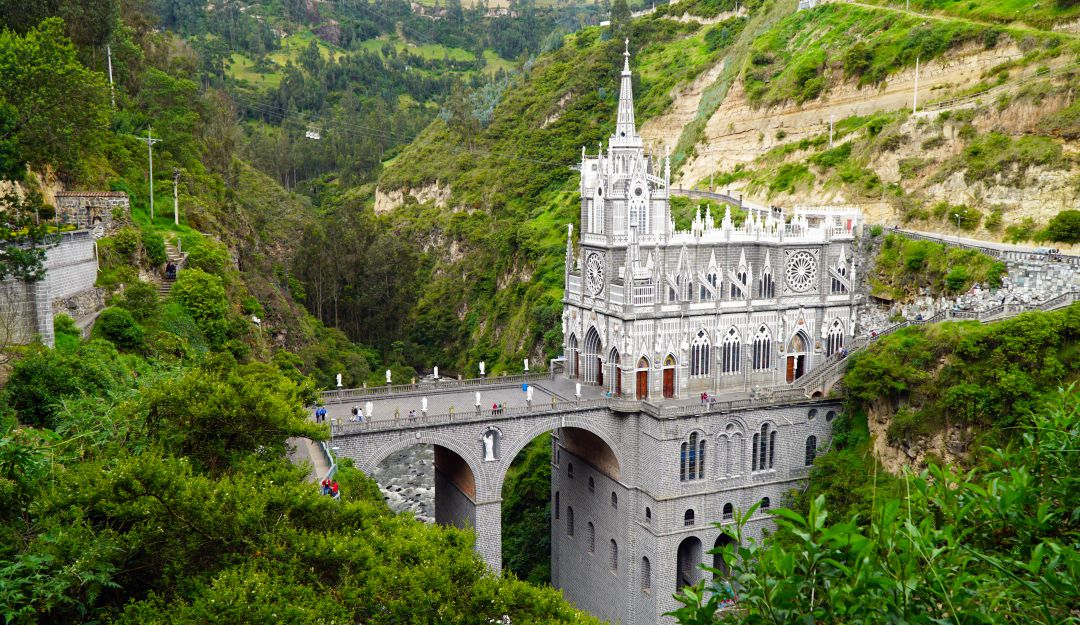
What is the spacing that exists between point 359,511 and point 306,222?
2949 inches

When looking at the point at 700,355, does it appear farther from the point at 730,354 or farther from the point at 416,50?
the point at 416,50

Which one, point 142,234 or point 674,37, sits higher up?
point 674,37

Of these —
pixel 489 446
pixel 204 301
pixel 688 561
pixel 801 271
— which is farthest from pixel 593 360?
pixel 204 301

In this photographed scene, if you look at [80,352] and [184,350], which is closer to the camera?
[80,352]

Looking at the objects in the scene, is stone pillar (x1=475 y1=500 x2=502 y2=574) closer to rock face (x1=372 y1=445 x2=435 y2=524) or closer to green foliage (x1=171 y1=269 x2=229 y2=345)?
rock face (x1=372 y1=445 x2=435 y2=524)

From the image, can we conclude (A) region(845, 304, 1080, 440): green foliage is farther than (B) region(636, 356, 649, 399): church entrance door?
No

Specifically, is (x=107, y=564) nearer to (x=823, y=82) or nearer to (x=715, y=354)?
(x=715, y=354)

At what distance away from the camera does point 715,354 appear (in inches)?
1863

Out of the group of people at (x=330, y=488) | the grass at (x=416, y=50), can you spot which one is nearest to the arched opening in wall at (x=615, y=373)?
the group of people at (x=330, y=488)

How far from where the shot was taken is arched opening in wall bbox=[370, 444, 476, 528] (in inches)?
1764

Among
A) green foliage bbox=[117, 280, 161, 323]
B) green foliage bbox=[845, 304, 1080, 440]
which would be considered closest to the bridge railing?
green foliage bbox=[117, 280, 161, 323]

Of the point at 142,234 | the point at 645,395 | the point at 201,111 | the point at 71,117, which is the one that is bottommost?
the point at 645,395

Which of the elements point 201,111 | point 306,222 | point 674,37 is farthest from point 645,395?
point 674,37

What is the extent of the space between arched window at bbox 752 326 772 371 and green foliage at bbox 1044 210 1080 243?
16381mm
